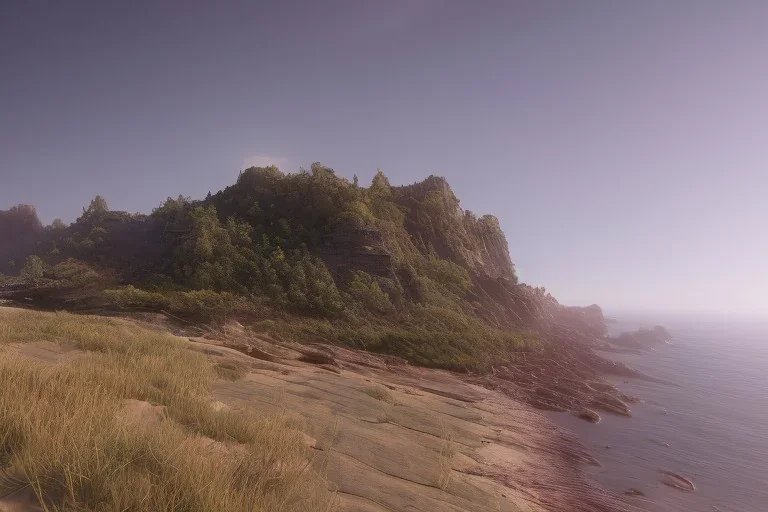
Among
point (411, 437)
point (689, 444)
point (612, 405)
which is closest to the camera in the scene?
point (411, 437)

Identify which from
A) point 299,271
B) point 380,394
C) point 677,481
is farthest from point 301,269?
point 677,481

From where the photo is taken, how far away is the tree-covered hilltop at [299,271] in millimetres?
23031

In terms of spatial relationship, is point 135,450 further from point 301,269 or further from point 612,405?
point 612,405

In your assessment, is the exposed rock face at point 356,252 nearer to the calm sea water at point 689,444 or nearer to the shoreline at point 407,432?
the shoreline at point 407,432

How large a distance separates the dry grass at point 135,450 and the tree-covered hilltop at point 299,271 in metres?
14.0

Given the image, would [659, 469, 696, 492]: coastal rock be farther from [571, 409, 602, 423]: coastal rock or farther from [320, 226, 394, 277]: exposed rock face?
[320, 226, 394, 277]: exposed rock face

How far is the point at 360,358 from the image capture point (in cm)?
2055

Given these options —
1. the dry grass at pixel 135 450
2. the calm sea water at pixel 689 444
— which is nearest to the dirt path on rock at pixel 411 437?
the dry grass at pixel 135 450

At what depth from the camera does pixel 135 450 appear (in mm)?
4516

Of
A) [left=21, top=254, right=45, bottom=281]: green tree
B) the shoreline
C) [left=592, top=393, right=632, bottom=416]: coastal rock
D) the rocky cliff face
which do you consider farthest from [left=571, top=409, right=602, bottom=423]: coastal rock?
[left=21, top=254, right=45, bottom=281]: green tree

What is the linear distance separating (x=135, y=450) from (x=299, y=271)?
862 inches

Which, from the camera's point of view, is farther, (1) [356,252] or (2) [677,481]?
(1) [356,252]

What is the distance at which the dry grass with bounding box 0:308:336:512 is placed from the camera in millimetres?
3869

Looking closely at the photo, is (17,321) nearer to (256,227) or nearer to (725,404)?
(256,227)
